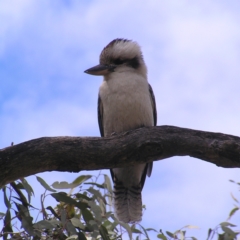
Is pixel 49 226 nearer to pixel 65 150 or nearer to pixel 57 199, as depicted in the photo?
pixel 57 199

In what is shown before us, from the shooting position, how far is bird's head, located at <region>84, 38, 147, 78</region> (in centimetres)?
323

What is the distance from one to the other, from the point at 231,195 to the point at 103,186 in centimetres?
70

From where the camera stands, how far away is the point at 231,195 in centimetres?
259

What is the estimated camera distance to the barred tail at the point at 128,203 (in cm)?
321

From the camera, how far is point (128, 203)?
3.24 meters

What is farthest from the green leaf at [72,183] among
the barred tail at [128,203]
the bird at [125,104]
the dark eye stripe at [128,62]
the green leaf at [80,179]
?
the dark eye stripe at [128,62]

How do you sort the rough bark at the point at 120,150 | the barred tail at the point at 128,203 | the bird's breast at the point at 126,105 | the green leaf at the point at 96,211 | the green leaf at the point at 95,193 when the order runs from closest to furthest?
1. the rough bark at the point at 120,150
2. the green leaf at the point at 96,211
3. the green leaf at the point at 95,193
4. the bird's breast at the point at 126,105
5. the barred tail at the point at 128,203

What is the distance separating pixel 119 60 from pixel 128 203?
3.18 ft

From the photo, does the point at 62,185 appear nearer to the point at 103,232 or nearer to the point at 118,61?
the point at 103,232

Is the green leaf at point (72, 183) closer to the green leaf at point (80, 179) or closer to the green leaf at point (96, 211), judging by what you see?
the green leaf at point (80, 179)

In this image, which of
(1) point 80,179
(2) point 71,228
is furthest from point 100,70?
(2) point 71,228

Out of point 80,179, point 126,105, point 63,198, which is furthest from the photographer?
point 126,105

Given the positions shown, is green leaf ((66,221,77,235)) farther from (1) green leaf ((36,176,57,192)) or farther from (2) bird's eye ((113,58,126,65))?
(2) bird's eye ((113,58,126,65))

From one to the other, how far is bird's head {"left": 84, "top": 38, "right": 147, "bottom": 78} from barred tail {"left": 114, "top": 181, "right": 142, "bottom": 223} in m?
0.78
